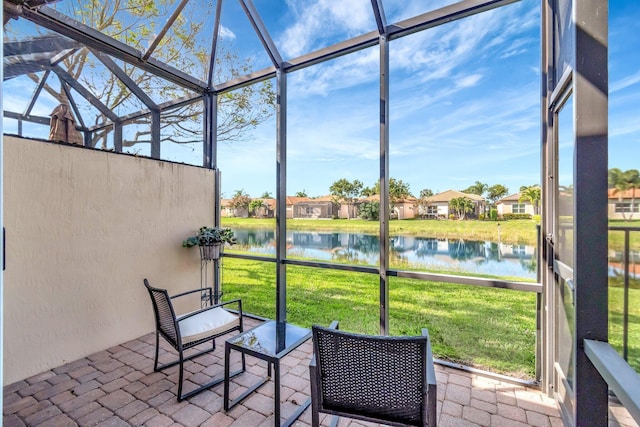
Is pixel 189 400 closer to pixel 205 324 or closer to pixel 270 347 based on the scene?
pixel 205 324

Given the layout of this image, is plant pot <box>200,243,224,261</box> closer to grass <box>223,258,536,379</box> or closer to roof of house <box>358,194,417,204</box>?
grass <box>223,258,536,379</box>

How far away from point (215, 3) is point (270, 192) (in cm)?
245

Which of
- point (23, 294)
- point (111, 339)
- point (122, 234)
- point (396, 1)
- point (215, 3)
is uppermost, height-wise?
point (215, 3)

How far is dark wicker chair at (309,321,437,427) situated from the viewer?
4.64 ft

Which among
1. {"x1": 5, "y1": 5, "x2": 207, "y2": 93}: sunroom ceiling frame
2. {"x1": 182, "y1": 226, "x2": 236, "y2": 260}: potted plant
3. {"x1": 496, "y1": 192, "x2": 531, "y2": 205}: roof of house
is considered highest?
{"x1": 5, "y1": 5, "x2": 207, "y2": 93}: sunroom ceiling frame

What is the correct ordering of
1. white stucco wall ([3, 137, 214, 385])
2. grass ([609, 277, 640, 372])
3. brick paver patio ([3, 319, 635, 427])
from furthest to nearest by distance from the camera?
white stucco wall ([3, 137, 214, 385])
brick paver patio ([3, 319, 635, 427])
grass ([609, 277, 640, 372])

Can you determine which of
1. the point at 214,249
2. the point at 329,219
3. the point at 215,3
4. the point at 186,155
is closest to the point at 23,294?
the point at 214,249

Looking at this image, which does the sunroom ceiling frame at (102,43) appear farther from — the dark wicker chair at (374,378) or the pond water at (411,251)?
the dark wicker chair at (374,378)

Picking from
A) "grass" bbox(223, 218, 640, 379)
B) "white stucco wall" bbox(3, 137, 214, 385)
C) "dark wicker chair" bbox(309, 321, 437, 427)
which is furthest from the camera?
"grass" bbox(223, 218, 640, 379)

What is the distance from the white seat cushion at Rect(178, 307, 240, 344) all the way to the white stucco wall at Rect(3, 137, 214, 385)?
48.1 inches

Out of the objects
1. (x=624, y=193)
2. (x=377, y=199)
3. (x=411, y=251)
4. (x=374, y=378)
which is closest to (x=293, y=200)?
(x=377, y=199)

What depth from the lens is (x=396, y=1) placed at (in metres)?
2.95

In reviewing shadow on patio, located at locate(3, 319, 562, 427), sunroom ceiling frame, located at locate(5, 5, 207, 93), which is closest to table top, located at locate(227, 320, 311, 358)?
shadow on patio, located at locate(3, 319, 562, 427)

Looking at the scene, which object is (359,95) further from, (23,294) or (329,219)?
(23,294)
